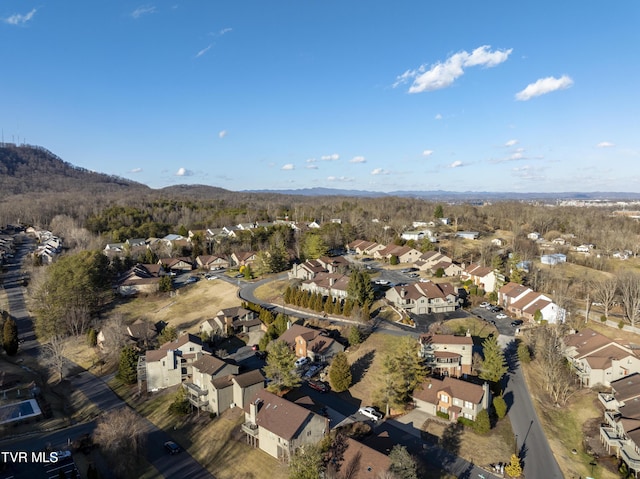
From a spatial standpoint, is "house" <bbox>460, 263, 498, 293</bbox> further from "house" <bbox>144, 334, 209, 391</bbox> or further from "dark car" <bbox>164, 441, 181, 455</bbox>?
"dark car" <bbox>164, 441, 181, 455</bbox>

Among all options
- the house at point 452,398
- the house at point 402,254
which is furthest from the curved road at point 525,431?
the house at point 402,254

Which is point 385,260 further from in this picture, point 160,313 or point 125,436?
point 125,436

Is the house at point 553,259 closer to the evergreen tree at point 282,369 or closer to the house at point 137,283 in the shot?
the evergreen tree at point 282,369

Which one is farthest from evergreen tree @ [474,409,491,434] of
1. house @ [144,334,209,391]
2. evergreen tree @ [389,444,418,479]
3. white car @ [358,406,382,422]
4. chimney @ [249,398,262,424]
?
house @ [144,334,209,391]

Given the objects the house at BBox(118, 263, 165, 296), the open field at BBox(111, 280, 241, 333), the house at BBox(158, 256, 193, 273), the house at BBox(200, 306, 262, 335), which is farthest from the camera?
the house at BBox(158, 256, 193, 273)

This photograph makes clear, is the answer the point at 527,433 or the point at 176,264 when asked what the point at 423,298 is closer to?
the point at 527,433

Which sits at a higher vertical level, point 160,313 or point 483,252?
point 483,252

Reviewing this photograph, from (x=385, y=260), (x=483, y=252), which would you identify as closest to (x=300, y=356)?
(x=385, y=260)
